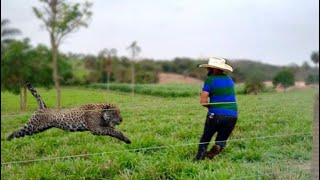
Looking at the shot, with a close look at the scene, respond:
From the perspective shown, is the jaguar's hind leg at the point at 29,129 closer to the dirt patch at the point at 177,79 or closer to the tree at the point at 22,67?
the tree at the point at 22,67

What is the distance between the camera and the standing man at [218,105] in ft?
14.1

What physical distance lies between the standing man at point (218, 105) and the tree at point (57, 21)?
110cm

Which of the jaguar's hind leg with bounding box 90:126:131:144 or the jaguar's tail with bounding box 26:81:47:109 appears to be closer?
the jaguar's tail with bounding box 26:81:47:109

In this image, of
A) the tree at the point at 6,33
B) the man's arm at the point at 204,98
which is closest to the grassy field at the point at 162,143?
the man's arm at the point at 204,98

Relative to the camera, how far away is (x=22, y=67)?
3738 mm

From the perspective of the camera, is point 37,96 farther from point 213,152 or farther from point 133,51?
point 213,152

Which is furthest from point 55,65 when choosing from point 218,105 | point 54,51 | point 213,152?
point 213,152

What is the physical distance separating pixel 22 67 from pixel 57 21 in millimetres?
414

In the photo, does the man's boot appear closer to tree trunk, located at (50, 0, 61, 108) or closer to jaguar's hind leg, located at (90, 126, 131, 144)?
jaguar's hind leg, located at (90, 126, 131, 144)

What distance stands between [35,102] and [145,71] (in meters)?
1.02

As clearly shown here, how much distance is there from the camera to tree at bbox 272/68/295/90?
16.5ft

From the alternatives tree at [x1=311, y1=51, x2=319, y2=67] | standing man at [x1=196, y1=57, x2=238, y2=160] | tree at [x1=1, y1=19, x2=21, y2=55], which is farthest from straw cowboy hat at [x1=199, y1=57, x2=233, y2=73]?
tree at [x1=1, y1=19, x2=21, y2=55]

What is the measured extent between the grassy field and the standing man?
0.11 m

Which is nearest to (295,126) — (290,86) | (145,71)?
(290,86)
